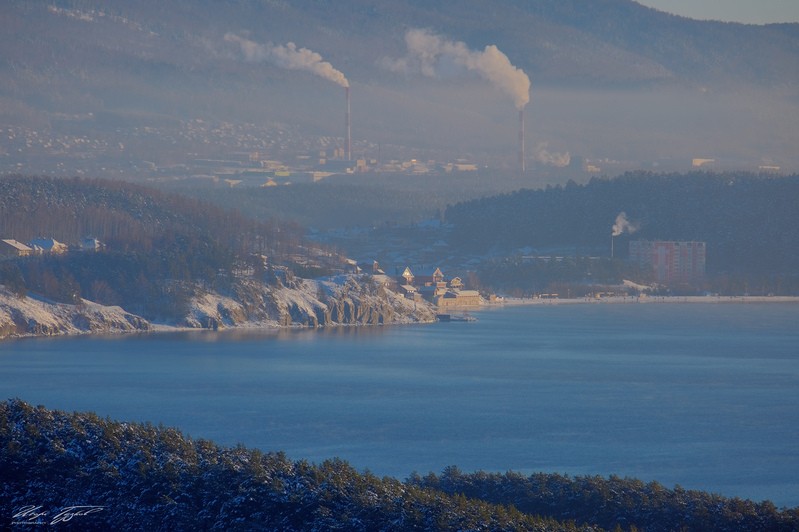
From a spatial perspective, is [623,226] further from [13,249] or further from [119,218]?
[13,249]

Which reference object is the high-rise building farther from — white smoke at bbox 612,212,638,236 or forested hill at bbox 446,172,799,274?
white smoke at bbox 612,212,638,236

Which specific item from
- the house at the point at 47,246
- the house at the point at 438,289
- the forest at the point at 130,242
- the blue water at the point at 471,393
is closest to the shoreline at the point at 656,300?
the house at the point at 438,289

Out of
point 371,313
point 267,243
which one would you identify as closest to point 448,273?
point 267,243

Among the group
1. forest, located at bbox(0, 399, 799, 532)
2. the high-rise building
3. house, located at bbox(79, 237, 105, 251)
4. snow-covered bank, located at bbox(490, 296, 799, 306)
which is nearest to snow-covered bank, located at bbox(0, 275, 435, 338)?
house, located at bbox(79, 237, 105, 251)

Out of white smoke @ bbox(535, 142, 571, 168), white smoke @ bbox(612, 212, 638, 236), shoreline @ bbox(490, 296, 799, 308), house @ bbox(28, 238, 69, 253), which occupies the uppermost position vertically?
white smoke @ bbox(535, 142, 571, 168)

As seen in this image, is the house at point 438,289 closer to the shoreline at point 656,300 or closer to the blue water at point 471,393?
the shoreline at point 656,300
